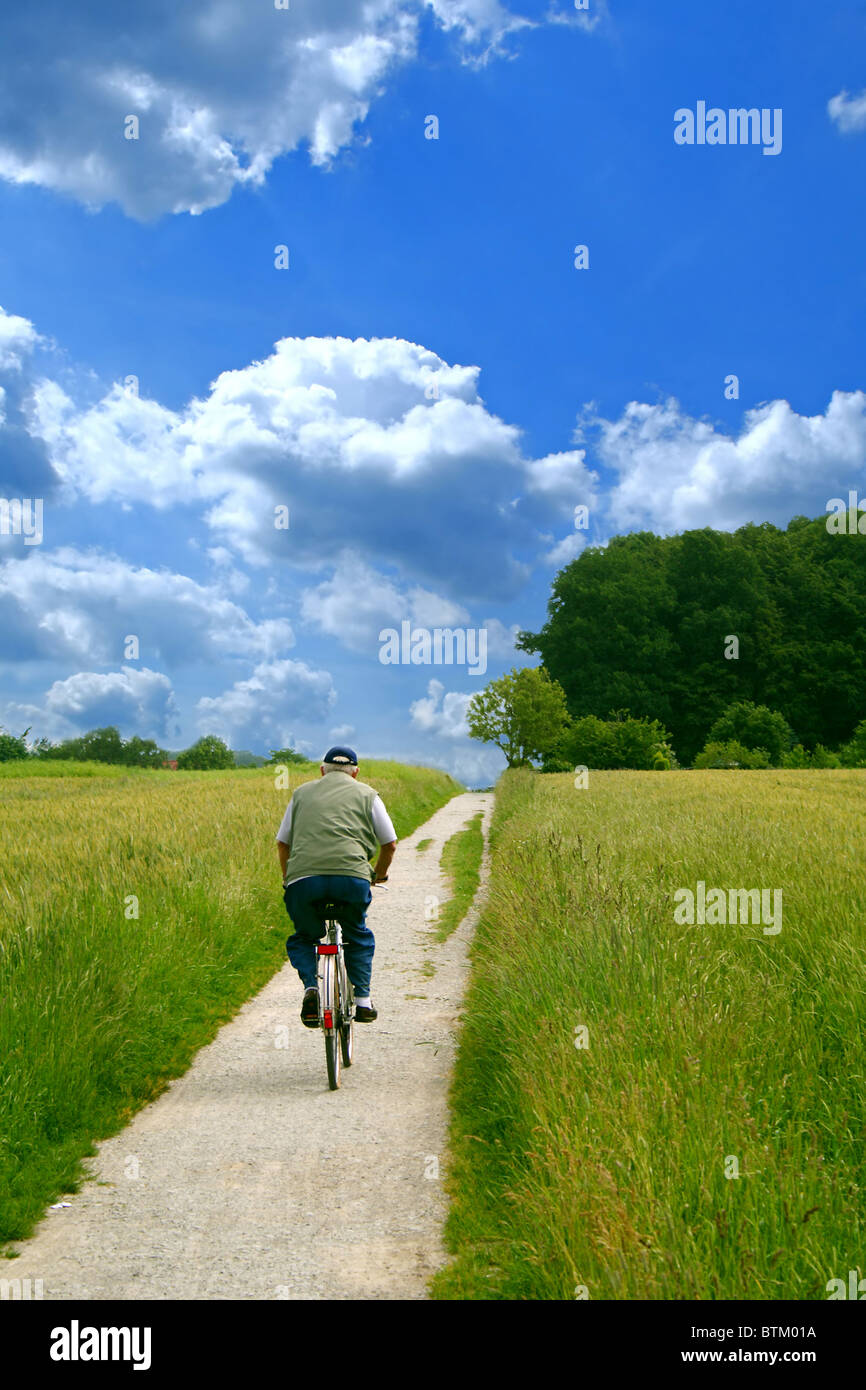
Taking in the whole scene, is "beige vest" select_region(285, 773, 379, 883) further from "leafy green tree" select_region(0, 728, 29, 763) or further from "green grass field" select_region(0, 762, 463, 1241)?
"leafy green tree" select_region(0, 728, 29, 763)

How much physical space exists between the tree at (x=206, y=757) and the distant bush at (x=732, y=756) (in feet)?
159

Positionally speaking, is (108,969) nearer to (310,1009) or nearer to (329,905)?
(310,1009)

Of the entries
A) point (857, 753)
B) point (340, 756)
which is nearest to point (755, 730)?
point (857, 753)

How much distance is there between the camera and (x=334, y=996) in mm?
6828

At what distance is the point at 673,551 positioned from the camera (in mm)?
79688

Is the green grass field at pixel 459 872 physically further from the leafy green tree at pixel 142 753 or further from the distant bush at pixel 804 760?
the leafy green tree at pixel 142 753

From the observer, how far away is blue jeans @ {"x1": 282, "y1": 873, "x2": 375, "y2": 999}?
7.02 m

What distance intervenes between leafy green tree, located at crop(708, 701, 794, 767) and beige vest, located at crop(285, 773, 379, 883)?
5489 centimetres

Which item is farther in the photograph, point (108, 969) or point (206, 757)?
point (206, 757)

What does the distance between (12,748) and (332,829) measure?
2763 inches

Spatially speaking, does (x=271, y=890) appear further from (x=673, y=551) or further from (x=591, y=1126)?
(x=673, y=551)

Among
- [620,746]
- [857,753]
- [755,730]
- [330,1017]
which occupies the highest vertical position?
[755,730]
